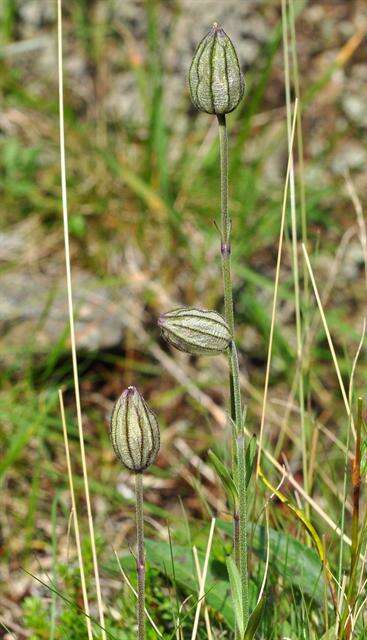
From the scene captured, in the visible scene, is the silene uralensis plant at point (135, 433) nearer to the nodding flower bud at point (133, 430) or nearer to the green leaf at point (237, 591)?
the nodding flower bud at point (133, 430)

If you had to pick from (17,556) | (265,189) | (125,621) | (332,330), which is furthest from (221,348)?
(265,189)

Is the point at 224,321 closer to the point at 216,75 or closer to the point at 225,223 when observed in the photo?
the point at 225,223

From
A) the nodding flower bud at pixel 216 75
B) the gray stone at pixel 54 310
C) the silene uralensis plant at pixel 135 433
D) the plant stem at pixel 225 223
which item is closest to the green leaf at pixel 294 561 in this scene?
the silene uralensis plant at pixel 135 433

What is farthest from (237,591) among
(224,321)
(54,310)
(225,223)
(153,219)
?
(153,219)

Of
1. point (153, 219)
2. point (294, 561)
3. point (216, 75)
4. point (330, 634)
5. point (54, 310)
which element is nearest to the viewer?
point (216, 75)

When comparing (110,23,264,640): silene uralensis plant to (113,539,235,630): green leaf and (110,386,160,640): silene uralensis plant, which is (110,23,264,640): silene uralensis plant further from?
(113,539,235,630): green leaf

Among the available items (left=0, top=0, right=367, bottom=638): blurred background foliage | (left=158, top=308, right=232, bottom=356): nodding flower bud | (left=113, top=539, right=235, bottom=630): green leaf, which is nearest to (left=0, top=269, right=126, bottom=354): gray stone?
(left=0, top=0, right=367, bottom=638): blurred background foliage
